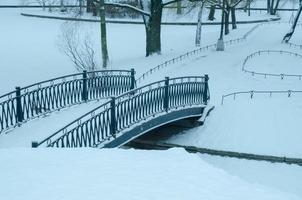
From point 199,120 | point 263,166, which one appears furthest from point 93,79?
point 263,166

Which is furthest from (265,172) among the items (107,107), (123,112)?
(107,107)

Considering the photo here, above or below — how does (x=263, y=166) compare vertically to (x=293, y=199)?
below

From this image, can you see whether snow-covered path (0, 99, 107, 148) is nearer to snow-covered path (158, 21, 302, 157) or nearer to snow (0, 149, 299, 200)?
snow (0, 149, 299, 200)

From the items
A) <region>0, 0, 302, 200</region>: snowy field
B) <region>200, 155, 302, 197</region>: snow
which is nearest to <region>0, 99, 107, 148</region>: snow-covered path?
<region>0, 0, 302, 200</region>: snowy field

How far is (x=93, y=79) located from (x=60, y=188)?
8164mm

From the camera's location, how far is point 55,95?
12.7 meters

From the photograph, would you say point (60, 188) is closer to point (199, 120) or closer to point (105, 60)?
point (199, 120)

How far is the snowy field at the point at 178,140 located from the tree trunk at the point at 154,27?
3.28 ft

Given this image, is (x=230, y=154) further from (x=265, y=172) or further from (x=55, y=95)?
(x=55, y=95)

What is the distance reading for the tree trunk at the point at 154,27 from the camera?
2558cm

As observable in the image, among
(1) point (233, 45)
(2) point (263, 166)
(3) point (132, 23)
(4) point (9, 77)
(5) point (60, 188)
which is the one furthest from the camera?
(3) point (132, 23)

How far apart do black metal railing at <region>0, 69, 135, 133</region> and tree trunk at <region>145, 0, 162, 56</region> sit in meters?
10.5

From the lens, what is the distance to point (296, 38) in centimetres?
3303

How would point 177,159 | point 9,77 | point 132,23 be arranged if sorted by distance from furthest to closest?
point 132,23 < point 9,77 < point 177,159
